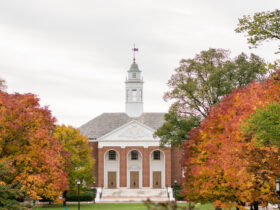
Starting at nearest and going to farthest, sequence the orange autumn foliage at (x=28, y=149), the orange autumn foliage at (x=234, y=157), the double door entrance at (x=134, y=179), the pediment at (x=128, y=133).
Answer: the orange autumn foliage at (x=234, y=157)
the orange autumn foliage at (x=28, y=149)
the double door entrance at (x=134, y=179)
the pediment at (x=128, y=133)

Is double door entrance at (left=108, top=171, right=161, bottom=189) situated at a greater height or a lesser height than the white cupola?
lesser

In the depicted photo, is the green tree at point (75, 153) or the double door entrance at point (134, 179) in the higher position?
the green tree at point (75, 153)

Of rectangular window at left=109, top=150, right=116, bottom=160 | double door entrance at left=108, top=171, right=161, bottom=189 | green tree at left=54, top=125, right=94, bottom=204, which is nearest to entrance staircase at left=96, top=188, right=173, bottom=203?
double door entrance at left=108, top=171, right=161, bottom=189

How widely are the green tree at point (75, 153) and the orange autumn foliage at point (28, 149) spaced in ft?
68.5

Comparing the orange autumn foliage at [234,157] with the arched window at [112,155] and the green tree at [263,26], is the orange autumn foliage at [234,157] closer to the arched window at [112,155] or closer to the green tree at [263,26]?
the green tree at [263,26]

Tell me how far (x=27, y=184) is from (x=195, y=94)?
669 inches

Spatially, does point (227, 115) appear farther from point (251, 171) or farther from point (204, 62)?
point (204, 62)

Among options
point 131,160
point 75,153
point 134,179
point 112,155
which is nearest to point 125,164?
point 131,160

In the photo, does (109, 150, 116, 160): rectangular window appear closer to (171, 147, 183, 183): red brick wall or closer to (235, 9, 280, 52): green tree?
(171, 147, 183, 183): red brick wall

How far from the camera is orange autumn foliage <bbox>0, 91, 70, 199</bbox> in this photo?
2672cm

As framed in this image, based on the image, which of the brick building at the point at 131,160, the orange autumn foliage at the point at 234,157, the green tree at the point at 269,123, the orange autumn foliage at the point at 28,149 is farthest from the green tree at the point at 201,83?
the brick building at the point at 131,160

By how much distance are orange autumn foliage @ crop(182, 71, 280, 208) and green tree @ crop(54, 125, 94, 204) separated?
61.3ft

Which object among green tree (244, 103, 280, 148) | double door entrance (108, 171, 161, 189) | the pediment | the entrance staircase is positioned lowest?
the entrance staircase

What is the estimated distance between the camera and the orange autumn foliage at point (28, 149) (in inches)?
1052
